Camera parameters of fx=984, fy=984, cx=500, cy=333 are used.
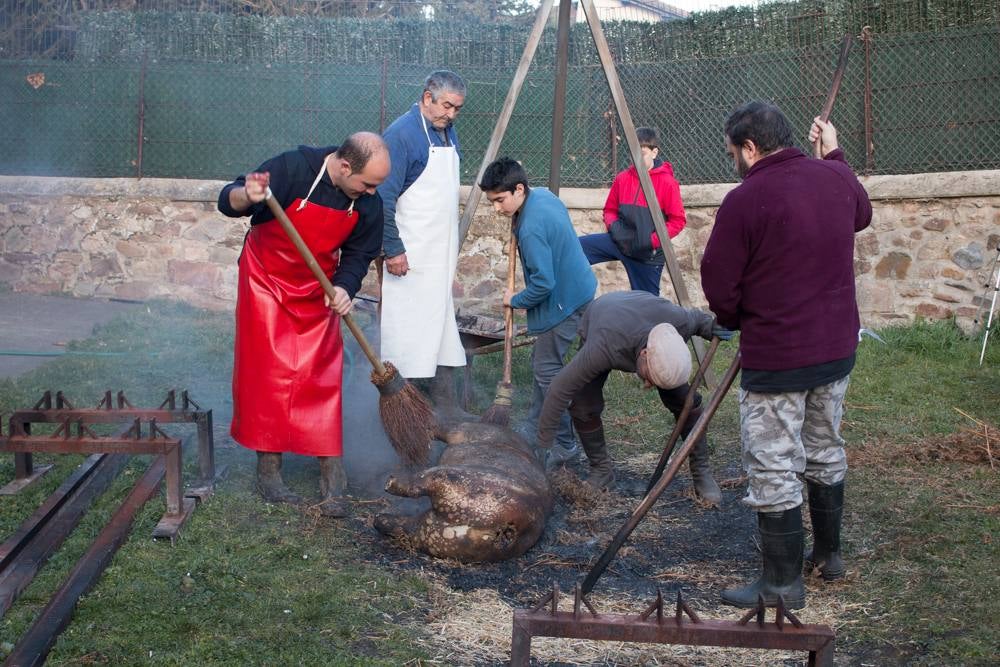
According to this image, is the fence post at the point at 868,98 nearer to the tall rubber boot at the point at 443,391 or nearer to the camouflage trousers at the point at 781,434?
the tall rubber boot at the point at 443,391

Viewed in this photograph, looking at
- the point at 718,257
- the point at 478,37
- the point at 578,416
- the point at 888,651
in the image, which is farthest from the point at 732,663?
the point at 478,37

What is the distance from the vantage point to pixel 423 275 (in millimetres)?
6375

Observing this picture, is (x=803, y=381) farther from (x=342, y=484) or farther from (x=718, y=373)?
(x=718, y=373)

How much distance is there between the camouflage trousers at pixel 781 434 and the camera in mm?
4129

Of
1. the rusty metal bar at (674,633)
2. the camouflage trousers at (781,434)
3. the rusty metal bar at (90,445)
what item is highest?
the camouflage trousers at (781,434)

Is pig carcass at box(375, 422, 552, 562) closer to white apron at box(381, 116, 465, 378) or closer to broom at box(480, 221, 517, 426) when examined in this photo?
broom at box(480, 221, 517, 426)

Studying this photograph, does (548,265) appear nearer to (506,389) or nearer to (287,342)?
(506,389)

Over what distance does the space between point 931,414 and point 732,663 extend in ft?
13.4

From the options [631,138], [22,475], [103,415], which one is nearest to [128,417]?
[103,415]

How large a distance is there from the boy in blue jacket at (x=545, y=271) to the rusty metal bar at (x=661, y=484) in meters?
1.75

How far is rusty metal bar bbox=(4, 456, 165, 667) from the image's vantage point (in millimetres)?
3455

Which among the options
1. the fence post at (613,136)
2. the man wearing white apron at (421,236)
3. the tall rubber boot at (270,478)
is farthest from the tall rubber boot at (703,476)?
the fence post at (613,136)

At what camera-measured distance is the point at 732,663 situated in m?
3.71

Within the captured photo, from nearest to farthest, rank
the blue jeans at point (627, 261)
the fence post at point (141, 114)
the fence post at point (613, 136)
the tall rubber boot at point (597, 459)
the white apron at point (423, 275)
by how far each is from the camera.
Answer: the tall rubber boot at point (597, 459) → the white apron at point (423, 275) → the blue jeans at point (627, 261) → the fence post at point (613, 136) → the fence post at point (141, 114)
